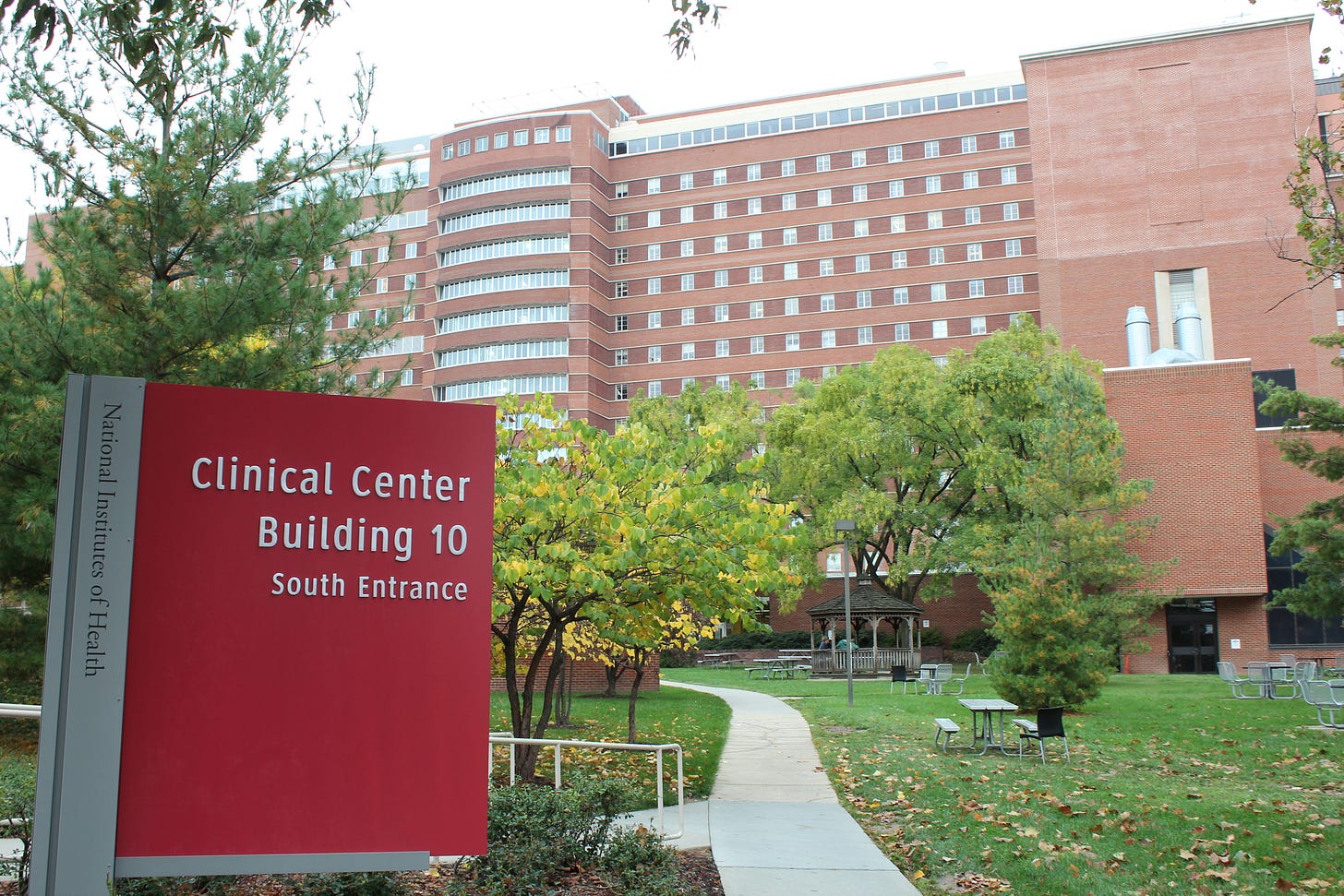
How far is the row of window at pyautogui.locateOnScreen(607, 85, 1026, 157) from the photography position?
74.0 metres

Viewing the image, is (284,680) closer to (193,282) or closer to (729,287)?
(193,282)

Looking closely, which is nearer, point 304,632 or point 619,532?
point 304,632

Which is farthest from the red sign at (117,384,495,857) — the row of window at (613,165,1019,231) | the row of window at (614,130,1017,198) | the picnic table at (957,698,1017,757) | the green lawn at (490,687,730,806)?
the row of window at (614,130,1017,198)

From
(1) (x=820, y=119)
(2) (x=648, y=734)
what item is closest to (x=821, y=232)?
(1) (x=820, y=119)

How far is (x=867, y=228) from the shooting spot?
73250 mm

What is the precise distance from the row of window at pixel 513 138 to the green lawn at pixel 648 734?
56.3m

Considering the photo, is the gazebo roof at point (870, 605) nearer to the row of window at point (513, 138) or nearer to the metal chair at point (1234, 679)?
the metal chair at point (1234, 679)

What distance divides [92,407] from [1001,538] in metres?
36.4

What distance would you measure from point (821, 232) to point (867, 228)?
2.99 meters

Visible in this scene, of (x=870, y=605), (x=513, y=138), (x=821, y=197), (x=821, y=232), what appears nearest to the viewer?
(x=870, y=605)

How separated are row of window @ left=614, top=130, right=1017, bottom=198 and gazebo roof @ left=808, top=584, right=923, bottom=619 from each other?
135 ft

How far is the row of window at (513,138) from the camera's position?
7669cm

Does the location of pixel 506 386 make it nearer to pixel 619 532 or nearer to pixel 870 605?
pixel 870 605

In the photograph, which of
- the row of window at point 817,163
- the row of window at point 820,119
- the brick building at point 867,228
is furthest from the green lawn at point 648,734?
the row of window at point 820,119
